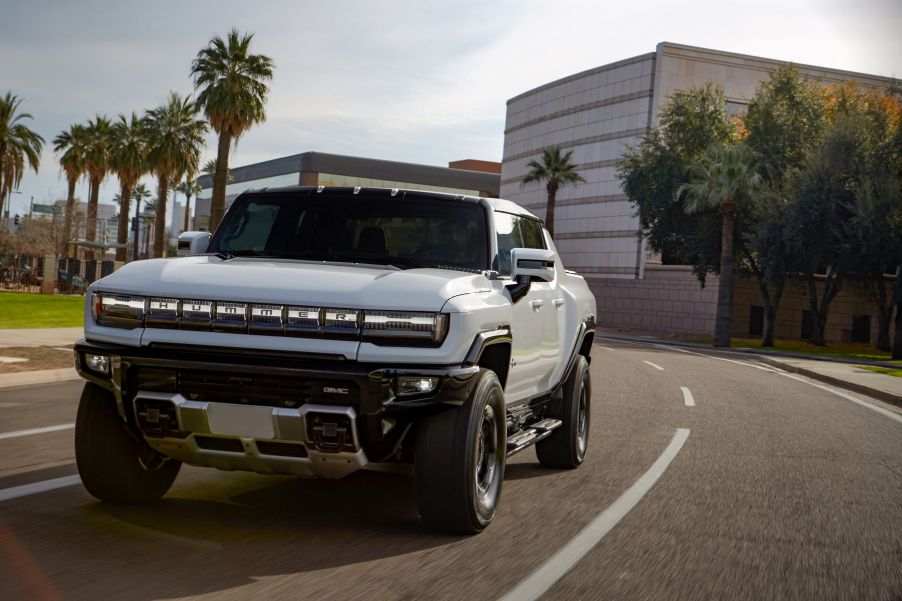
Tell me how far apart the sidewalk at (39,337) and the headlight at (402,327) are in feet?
45.1

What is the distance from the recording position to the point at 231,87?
124 ft

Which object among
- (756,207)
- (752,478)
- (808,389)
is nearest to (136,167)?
(756,207)

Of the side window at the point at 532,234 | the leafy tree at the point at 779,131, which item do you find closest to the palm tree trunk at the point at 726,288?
the leafy tree at the point at 779,131

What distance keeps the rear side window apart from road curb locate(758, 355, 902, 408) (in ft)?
38.0

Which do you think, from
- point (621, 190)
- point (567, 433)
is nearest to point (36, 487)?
point (567, 433)

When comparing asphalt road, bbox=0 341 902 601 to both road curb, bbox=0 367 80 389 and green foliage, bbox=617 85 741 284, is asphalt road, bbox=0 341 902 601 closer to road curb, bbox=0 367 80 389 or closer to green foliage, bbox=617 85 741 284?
road curb, bbox=0 367 80 389

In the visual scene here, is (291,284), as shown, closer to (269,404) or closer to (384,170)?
(269,404)

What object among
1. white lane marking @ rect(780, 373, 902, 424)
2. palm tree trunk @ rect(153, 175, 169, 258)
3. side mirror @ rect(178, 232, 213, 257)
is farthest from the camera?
palm tree trunk @ rect(153, 175, 169, 258)

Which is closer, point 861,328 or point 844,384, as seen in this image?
point 844,384

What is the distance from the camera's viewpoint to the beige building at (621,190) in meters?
60.2

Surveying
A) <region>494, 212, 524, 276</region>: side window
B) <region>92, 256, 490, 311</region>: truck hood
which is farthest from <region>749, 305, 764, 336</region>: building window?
<region>92, 256, 490, 311</region>: truck hood

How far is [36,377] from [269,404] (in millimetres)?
9321

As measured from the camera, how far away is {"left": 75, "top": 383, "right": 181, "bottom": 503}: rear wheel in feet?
17.1

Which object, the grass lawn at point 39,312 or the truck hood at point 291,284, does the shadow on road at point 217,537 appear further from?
the grass lawn at point 39,312
